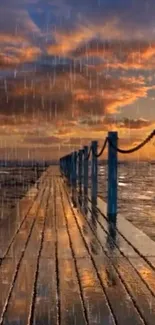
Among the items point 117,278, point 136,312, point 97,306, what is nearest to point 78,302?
point 97,306

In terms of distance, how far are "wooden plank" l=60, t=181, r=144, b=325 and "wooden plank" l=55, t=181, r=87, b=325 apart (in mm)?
215

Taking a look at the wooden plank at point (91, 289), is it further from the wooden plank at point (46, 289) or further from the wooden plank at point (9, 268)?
the wooden plank at point (9, 268)

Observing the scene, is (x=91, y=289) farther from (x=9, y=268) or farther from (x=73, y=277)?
(x=9, y=268)

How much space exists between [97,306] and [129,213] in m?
7.29

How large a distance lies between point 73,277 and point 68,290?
38 cm

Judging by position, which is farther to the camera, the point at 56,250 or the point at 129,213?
the point at 129,213

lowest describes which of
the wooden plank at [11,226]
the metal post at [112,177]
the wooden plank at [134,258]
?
the wooden plank at [11,226]

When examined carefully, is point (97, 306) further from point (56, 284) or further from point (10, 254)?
point (10, 254)

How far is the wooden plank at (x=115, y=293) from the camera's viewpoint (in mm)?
2975

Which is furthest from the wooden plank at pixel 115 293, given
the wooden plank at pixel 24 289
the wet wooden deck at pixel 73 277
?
the wooden plank at pixel 24 289

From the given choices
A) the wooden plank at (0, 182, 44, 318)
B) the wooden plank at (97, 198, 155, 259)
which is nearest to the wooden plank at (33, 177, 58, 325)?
the wooden plank at (0, 182, 44, 318)

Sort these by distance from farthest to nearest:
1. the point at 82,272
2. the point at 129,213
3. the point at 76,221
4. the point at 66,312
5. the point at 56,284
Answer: the point at 129,213, the point at 76,221, the point at 82,272, the point at 56,284, the point at 66,312

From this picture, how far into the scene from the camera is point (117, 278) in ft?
12.9

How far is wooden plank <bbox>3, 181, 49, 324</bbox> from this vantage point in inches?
118
